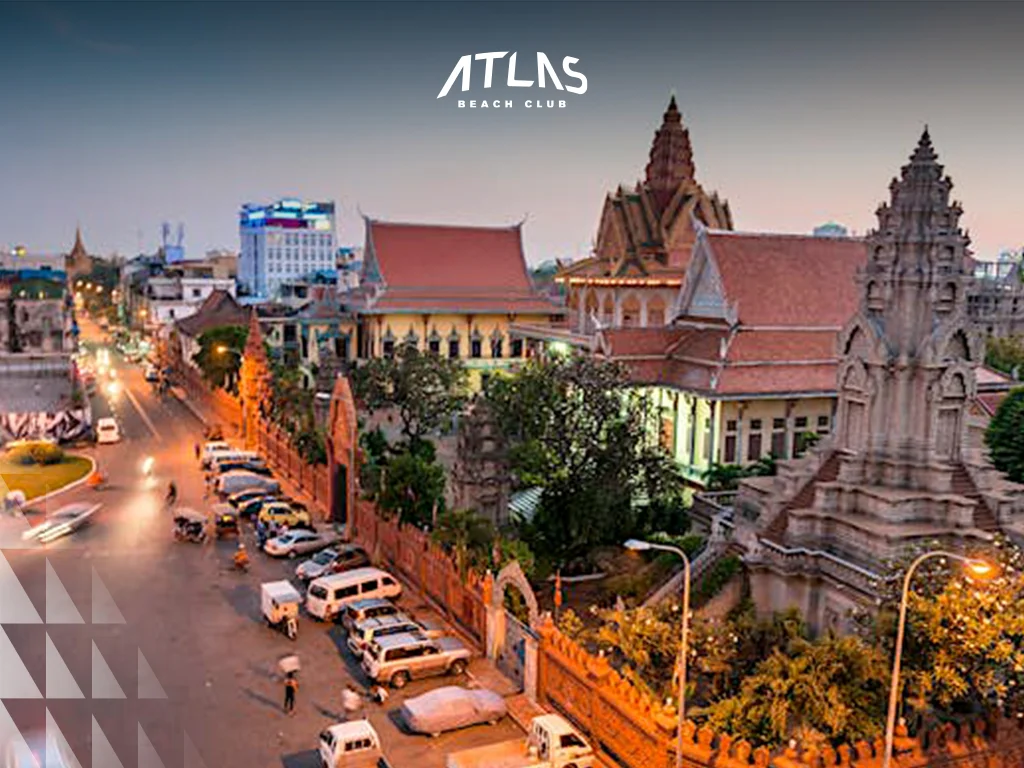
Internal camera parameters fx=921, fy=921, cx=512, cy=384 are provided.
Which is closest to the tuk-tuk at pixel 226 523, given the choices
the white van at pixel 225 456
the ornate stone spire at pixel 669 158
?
the white van at pixel 225 456

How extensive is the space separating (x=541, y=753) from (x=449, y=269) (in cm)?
5145

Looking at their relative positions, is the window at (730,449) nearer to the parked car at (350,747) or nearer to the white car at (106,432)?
Result: the parked car at (350,747)

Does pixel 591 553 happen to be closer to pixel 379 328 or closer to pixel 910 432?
pixel 910 432

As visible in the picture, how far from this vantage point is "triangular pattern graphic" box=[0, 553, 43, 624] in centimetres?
2397

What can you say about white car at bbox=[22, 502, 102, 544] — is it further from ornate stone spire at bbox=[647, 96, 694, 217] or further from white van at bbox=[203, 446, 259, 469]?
ornate stone spire at bbox=[647, 96, 694, 217]

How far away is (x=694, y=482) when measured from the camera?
3722 centimetres

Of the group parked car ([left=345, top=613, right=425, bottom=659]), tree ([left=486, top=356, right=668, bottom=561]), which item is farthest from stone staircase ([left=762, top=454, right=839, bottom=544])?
parked car ([left=345, top=613, right=425, bottom=659])

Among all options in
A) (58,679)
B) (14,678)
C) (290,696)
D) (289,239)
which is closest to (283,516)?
(58,679)

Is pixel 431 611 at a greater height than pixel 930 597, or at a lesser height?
lesser

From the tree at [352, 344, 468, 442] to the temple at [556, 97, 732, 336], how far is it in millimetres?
10345

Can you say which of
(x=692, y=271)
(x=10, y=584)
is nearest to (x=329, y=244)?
(x=692, y=271)

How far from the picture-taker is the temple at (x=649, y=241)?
5400 cm

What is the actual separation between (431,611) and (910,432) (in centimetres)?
1354

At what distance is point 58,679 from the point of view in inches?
801
